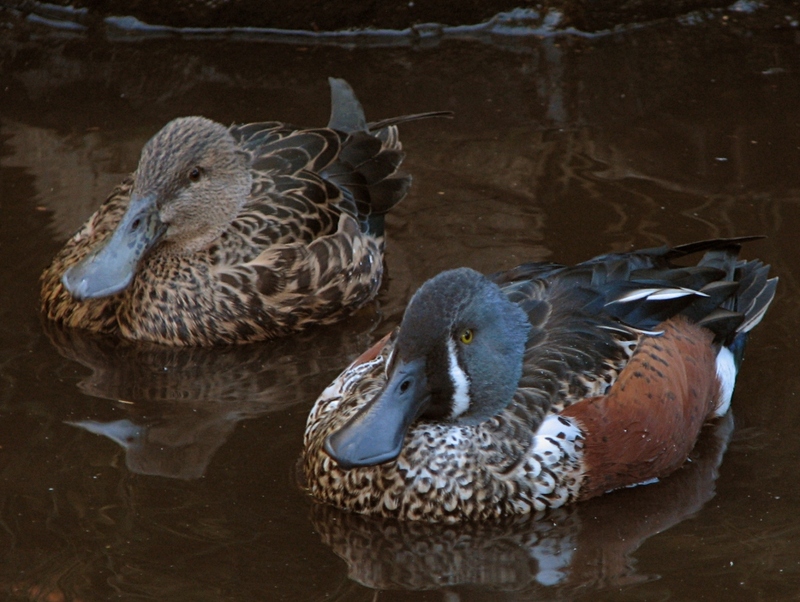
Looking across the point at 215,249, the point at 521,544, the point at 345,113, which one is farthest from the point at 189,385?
the point at 345,113

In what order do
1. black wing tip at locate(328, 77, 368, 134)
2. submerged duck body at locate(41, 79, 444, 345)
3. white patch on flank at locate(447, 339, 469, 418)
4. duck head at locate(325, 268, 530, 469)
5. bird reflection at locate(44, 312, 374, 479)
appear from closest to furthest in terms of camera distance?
duck head at locate(325, 268, 530, 469)
white patch on flank at locate(447, 339, 469, 418)
bird reflection at locate(44, 312, 374, 479)
submerged duck body at locate(41, 79, 444, 345)
black wing tip at locate(328, 77, 368, 134)

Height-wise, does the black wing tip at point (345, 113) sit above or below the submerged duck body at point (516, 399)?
above

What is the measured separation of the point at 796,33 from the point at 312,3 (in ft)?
11.6

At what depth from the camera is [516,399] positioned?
4668 mm

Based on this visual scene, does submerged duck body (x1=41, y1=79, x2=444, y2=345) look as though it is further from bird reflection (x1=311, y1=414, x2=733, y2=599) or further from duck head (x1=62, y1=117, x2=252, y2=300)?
bird reflection (x1=311, y1=414, x2=733, y2=599)

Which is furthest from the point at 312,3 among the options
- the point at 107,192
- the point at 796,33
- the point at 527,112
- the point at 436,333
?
the point at 436,333

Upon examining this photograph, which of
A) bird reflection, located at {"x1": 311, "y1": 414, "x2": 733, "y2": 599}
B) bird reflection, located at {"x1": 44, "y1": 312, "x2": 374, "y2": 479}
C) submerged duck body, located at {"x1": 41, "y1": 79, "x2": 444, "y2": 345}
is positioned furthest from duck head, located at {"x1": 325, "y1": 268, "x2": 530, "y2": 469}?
submerged duck body, located at {"x1": 41, "y1": 79, "x2": 444, "y2": 345}

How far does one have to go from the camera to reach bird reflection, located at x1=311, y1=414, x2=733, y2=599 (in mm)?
4348

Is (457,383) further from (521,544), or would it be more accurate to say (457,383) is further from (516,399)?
(521,544)

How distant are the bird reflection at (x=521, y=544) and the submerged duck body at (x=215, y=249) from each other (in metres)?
1.58

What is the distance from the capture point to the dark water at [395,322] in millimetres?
4398

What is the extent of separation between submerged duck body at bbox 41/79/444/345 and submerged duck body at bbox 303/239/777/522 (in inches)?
42.7

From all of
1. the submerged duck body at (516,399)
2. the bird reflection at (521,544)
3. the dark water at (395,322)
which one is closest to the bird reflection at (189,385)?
the dark water at (395,322)

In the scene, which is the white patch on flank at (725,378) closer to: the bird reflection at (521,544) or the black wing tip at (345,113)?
the bird reflection at (521,544)
